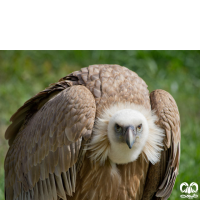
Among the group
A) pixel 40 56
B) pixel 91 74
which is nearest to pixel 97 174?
pixel 91 74

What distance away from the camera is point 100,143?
13.8 ft

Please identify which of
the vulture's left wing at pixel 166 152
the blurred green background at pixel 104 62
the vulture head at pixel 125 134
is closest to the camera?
the vulture head at pixel 125 134

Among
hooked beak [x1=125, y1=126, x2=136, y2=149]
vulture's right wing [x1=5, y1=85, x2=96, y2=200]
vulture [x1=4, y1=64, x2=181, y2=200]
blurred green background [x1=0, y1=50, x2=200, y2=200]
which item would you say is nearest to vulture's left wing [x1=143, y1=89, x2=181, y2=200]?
vulture [x1=4, y1=64, x2=181, y2=200]

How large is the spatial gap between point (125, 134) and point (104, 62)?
5.17 meters

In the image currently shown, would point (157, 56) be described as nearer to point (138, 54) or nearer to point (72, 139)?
point (138, 54)

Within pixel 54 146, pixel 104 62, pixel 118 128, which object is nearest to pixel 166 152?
pixel 118 128

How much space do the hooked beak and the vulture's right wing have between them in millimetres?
423

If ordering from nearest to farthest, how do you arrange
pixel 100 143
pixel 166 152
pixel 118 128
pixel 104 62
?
pixel 118 128, pixel 100 143, pixel 166 152, pixel 104 62

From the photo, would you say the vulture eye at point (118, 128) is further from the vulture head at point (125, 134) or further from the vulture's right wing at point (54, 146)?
the vulture's right wing at point (54, 146)

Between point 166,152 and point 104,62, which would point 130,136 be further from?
point 104,62

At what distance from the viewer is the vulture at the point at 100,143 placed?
407 centimetres

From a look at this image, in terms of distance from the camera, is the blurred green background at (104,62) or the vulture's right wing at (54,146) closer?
the vulture's right wing at (54,146)

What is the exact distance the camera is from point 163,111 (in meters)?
4.38

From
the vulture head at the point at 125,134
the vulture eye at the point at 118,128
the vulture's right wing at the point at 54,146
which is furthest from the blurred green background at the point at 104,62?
the vulture eye at the point at 118,128
